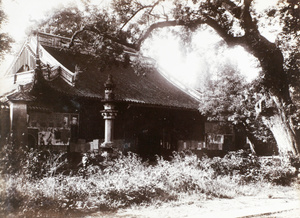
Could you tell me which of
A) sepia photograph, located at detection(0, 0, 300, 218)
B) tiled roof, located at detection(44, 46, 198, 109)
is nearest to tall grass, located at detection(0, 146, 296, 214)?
sepia photograph, located at detection(0, 0, 300, 218)

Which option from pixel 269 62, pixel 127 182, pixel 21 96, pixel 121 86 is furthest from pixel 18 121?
pixel 269 62

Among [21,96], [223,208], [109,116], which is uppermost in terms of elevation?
[21,96]

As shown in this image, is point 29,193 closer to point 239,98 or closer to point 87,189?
point 87,189

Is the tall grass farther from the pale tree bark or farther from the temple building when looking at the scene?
the temple building

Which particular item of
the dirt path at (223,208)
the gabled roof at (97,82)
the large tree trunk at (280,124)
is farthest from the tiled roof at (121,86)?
the dirt path at (223,208)

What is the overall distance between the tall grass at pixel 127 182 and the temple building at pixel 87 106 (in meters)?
2.64

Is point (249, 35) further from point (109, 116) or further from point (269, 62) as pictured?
point (109, 116)

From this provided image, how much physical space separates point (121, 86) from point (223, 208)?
1016 centimetres

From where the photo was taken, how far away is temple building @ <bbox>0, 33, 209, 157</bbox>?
39.2 feet

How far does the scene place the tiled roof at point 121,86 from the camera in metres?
14.3

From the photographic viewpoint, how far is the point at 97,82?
15.7 m

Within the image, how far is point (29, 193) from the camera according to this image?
6492mm

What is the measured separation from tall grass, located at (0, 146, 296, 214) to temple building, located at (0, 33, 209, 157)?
264cm

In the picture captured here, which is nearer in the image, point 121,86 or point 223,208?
point 223,208
